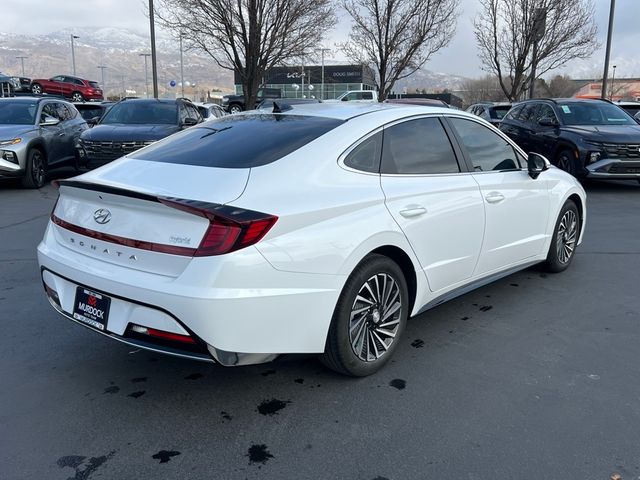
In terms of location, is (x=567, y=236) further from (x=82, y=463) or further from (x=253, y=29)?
(x=253, y=29)

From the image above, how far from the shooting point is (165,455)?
271 cm

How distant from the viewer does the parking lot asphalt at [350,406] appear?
265 centimetres

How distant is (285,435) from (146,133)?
848 cm

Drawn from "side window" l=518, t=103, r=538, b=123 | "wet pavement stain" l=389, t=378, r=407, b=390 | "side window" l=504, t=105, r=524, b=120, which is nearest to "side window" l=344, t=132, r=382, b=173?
"wet pavement stain" l=389, t=378, r=407, b=390

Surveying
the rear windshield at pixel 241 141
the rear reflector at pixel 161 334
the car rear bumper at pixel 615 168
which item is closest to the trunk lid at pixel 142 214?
the rear windshield at pixel 241 141

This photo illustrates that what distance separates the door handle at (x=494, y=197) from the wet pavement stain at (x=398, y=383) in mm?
1583

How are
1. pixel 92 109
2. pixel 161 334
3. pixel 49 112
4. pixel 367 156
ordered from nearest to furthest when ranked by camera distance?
1. pixel 161 334
2. pixel 367 156
3. pixel 49 112
4. pixel 92 109

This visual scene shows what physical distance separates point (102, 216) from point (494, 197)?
2.79m

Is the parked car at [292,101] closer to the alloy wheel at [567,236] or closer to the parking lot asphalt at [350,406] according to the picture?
the parking lot asphalt at [350,406]

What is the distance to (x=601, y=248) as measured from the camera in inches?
265

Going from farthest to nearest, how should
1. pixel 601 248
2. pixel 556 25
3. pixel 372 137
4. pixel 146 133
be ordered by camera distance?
pixel 556 25
pixel 146 133
pixel 601 248
pixel 372 137

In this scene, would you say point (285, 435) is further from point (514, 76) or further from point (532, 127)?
point (514, 76)

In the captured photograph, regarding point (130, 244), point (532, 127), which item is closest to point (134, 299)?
point (130, 244)

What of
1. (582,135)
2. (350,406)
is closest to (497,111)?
(582,135)
